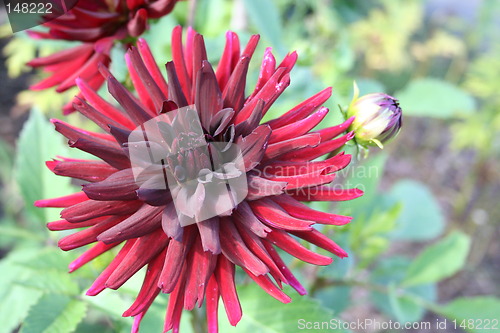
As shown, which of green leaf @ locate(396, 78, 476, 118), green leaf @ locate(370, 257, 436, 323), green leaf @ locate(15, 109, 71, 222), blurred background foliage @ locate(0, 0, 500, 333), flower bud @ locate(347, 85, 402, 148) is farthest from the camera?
green leaf @ locate(396, 78, 476, 118)

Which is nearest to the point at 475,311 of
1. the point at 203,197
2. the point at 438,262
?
the point at 438,262

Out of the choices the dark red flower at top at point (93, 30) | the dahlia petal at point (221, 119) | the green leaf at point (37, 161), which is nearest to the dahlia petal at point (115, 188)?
the dahlia petal at point (221, 119)

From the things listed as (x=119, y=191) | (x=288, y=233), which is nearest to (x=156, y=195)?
(x=119, y=191)

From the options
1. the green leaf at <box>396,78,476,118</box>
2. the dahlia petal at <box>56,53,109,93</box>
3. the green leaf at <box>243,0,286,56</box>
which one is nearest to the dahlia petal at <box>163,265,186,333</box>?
the dahlia petal at <box>56,53,109,93</box>

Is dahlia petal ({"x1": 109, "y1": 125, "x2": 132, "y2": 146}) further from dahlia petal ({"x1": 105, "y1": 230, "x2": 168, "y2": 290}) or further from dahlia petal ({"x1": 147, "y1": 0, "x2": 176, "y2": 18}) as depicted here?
dahlia petal ({"x1": 147, "y1": 0, "x2": 176, "y2": 18})

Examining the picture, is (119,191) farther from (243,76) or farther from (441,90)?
(441,90)

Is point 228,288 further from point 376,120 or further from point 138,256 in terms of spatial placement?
point 376,120
